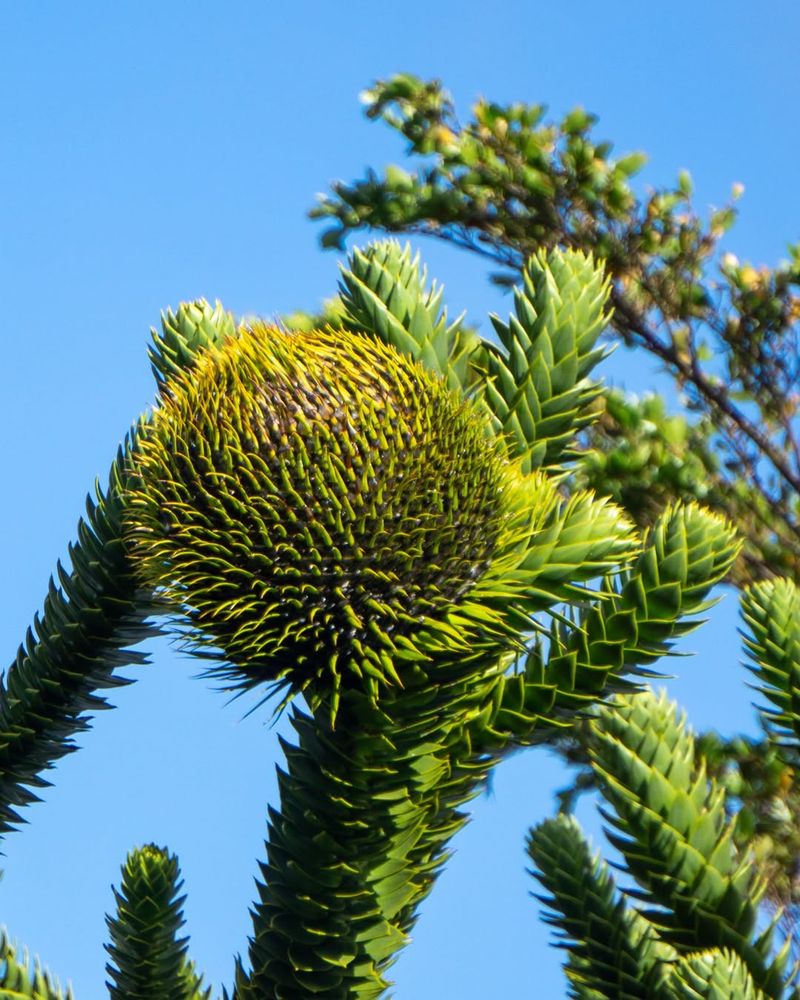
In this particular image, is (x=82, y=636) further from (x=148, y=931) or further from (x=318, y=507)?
(x=318, y=507)

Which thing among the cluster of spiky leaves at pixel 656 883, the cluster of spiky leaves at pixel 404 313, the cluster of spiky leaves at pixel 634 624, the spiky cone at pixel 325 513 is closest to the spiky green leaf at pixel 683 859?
the cluster of spiky leaves at pixel 656 883

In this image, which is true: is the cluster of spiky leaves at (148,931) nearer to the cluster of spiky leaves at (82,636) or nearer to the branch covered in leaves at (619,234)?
the cluster of spiky leaves at (82,636)

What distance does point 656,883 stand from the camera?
285 centimetres

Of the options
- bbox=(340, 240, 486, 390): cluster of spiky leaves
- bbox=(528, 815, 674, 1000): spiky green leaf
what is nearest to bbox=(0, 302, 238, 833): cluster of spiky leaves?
bbox=(340, 240, 486, 390): cluster of spiky leaves

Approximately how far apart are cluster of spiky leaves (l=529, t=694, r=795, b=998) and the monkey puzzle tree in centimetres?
4

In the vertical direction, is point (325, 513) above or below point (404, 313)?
below

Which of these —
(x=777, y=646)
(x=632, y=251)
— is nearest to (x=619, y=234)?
(x=632, y=251)

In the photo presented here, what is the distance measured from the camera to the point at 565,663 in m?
2.58

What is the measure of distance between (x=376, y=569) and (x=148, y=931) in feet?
4.20

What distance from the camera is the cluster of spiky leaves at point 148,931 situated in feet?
9.87

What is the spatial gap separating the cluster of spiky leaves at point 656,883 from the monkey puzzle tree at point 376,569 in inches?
1.4

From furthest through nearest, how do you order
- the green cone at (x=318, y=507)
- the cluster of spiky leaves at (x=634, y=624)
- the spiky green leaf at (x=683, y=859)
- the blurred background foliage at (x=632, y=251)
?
the blurred background foliage at (x=632, y=251), the spiky green leaf at (x=683, y=859), the cluster of spiky leaves at (x=634, y=624), the green cone at (x=318, y=507)

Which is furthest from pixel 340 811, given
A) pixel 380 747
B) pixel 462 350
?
pixel 462 350

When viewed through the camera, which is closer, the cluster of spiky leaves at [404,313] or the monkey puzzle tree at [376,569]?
the monkey puzzle tree at [376,569]
